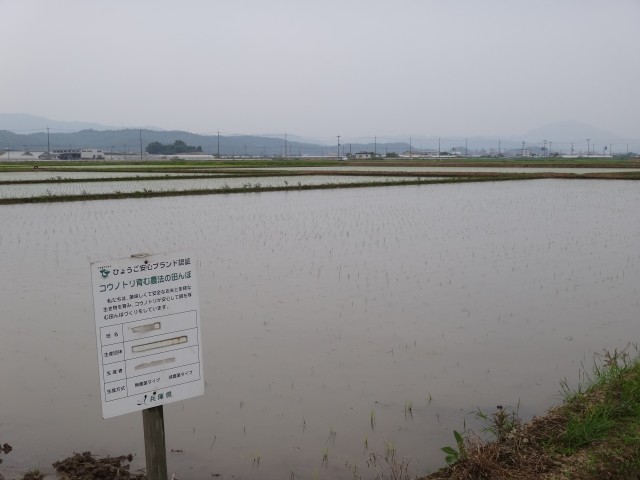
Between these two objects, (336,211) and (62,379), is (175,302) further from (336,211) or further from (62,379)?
(336,211)

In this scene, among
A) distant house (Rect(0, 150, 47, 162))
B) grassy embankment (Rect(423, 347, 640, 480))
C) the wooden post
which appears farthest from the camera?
distant house (Rect(0, 150, 47, 162))

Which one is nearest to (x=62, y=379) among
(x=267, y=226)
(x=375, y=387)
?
(x=375, y=387)

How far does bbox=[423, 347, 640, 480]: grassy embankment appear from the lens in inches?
109

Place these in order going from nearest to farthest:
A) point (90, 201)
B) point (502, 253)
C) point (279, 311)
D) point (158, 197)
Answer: point (279, 311), point (502, 253), point (90, 201), point (158, 197)

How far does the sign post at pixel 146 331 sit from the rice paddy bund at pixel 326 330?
3.56 feet

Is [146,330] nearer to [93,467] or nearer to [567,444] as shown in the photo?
[93,467]

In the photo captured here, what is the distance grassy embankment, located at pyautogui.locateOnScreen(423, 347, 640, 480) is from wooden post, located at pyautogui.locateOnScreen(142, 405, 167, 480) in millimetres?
1216

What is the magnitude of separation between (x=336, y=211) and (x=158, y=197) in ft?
18.1

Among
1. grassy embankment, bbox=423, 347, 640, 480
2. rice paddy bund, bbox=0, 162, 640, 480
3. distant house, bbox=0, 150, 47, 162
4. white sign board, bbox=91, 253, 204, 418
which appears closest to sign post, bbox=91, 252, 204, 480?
white sign board, bbox=91, 253, 204, 418

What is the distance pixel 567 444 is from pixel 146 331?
212 cm

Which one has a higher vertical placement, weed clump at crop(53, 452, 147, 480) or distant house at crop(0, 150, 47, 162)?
distant house at crop(0, 150, 47, 162)

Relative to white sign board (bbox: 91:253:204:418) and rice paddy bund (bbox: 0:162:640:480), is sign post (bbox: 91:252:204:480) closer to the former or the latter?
white sign board (bbox: 91:253:204:418)

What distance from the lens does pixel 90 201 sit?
16.0 metres

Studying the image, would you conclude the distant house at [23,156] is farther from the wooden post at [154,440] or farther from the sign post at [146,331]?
the sign post at [146,331]
